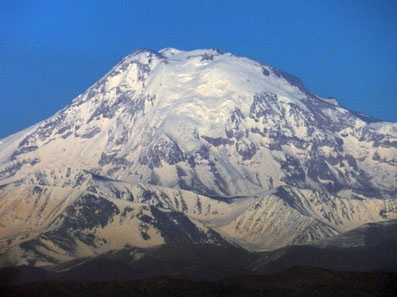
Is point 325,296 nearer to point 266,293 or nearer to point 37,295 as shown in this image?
point 266,293

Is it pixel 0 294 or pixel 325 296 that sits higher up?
pixel 0 294

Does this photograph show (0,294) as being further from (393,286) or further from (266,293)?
(393,286)

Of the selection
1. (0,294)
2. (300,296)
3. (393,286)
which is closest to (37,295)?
(0,294)

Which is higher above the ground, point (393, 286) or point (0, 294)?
point (0, 294)

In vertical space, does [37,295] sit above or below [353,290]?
above

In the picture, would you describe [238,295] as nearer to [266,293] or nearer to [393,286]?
[266,293]

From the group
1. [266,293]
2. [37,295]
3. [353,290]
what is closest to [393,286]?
[353,290]

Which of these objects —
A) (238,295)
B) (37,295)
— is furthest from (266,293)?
(37,295)
